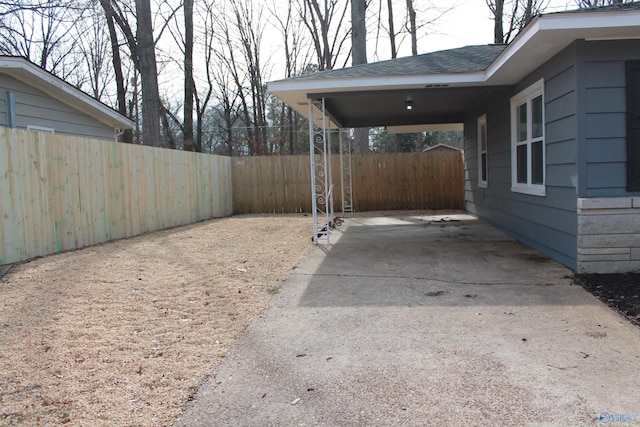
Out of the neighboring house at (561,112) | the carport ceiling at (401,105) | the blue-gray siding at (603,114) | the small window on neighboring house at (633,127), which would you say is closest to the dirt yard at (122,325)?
the carport ceiling at (401,105)

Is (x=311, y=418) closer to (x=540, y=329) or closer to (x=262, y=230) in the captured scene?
(x=540, y=329)

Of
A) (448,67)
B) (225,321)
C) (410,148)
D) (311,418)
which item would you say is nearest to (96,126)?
(448,67)

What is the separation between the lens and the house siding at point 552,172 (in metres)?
5.27

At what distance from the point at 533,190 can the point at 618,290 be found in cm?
242

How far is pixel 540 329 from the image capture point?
363 centimetres

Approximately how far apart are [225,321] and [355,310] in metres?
1.15

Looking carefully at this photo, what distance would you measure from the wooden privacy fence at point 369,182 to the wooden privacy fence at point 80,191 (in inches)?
130

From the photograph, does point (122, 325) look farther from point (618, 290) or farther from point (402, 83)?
point (402, 83)

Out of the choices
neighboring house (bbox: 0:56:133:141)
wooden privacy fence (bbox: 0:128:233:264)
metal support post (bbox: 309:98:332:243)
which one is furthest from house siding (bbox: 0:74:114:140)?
metal support post (bbox: 309:98:332:243)

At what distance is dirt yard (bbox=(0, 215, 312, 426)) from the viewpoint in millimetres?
2668

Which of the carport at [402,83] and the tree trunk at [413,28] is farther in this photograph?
the tree trunk at [413,28]

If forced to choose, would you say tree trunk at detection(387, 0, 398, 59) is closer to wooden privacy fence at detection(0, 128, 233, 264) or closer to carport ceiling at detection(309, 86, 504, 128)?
carport ceiling at detection(309, 86, 504, 128)

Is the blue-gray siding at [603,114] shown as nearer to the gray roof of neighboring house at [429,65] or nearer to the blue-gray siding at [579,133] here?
the blue-gray siding at [579,133]

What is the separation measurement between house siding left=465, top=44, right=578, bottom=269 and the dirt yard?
333 centimetres
